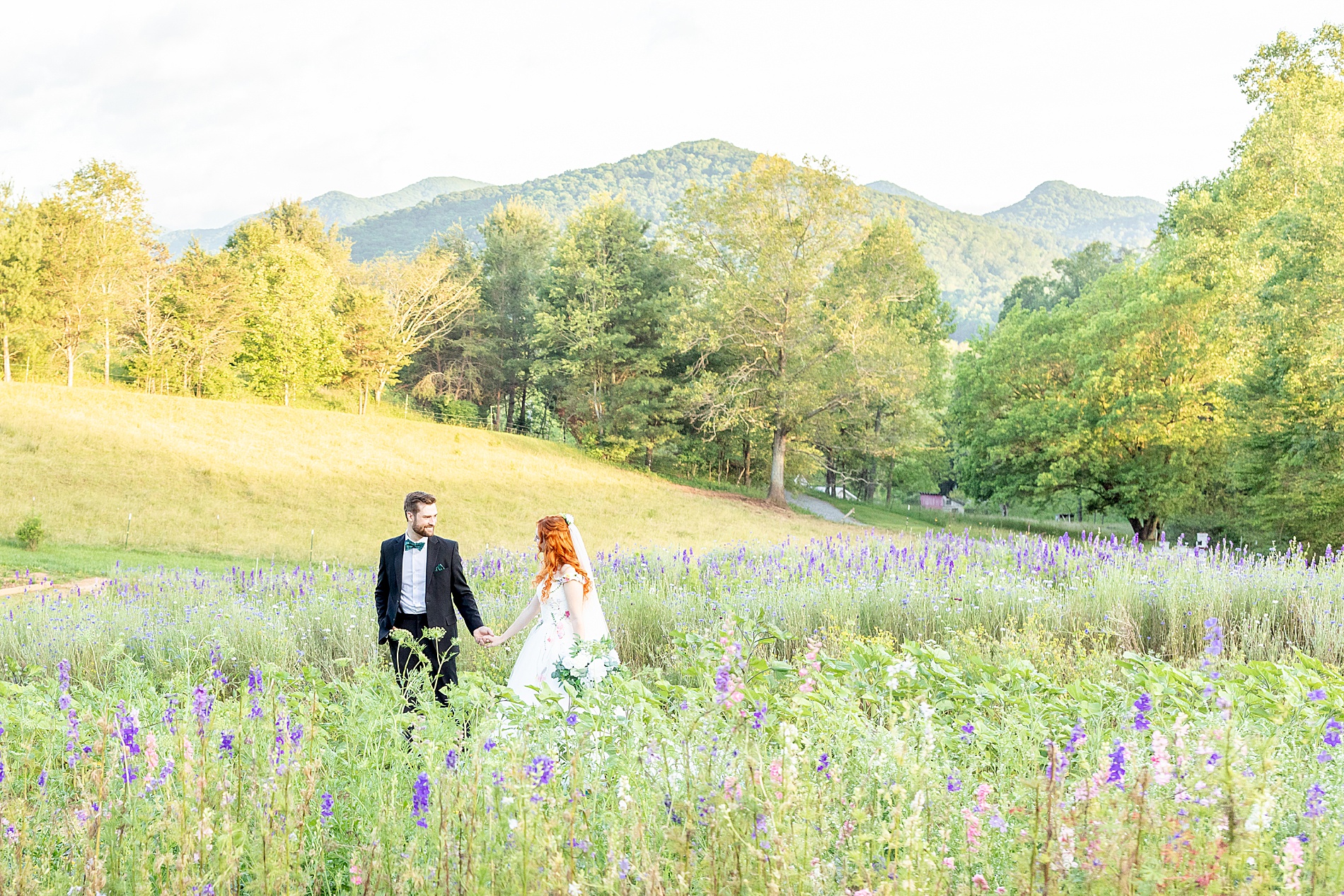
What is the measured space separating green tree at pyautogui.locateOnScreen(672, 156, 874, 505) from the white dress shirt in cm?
2451

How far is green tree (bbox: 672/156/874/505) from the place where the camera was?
30.1 metres

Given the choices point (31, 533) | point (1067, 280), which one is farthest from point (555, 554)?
point (1067, 280)

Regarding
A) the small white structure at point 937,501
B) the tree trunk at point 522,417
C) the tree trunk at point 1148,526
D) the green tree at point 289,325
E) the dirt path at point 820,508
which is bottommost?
the small white structure at point 937,501

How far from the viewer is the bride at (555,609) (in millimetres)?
5078

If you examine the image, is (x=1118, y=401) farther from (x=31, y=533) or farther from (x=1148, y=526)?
(x=31, y=533)

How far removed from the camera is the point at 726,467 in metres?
40.7

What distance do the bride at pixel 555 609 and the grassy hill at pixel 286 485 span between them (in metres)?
12.1

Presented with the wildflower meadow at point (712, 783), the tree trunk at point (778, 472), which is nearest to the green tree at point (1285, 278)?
the tree trunk at point (778, 472)

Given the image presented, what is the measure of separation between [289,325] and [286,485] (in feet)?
47.5

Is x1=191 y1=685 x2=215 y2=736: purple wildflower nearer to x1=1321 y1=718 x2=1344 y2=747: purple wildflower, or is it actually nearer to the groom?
the groom

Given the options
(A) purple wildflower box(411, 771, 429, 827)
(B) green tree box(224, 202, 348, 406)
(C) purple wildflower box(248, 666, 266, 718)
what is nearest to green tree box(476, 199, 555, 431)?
(B) green tree box(224, 202, 348, 406)

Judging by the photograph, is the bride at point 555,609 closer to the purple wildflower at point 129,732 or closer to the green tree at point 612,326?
the purple wildflower at point 129,732

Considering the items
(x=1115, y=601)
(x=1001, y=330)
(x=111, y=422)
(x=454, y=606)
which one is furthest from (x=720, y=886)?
(x=1001, y=330)

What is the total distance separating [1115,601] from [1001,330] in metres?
29.5
